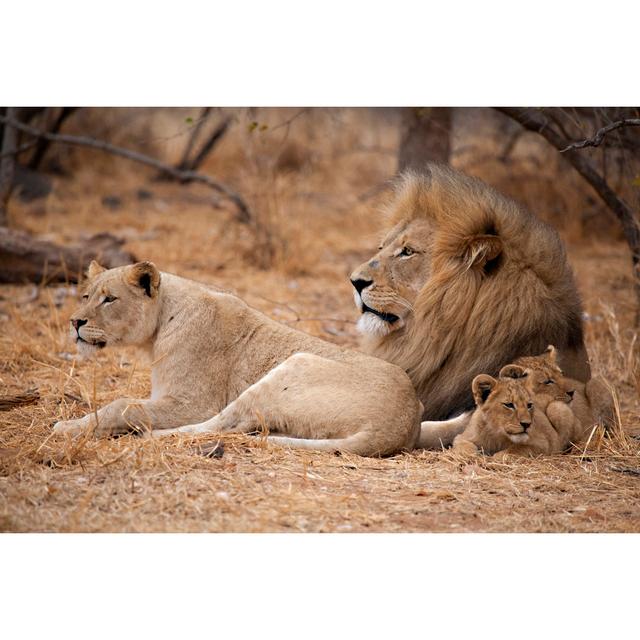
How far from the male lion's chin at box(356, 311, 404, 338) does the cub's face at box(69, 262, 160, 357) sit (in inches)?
41.5

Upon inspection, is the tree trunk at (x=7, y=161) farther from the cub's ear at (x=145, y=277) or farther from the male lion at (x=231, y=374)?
the cub's ear at (x=145, y=277)

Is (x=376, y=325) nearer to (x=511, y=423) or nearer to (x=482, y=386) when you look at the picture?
(x=482, y=386)

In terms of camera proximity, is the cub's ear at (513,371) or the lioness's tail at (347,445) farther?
the cub's ear at (513,371)

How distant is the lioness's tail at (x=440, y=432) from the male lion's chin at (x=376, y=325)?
528mm

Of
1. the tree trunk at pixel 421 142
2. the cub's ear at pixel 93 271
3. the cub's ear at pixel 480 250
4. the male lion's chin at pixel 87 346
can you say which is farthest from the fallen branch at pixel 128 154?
the cub's ear at pixel 480 250

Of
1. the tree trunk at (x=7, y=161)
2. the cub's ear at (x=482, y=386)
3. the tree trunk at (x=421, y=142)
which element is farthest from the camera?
the tree trunk at (x=7, y=161)

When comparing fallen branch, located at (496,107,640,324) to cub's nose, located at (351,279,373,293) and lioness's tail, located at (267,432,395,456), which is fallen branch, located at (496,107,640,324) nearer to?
cub's nose, located at (351,279,373,293)

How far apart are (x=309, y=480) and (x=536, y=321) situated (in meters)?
1.51

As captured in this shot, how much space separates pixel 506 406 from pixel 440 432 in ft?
1.37

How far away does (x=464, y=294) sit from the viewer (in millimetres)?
4594

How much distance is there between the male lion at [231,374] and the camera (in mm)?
4223

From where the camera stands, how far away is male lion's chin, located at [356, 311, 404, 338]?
187 inches

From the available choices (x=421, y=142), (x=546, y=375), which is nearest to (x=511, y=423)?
(x=546, y=375)

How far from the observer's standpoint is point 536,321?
4.59 meters
